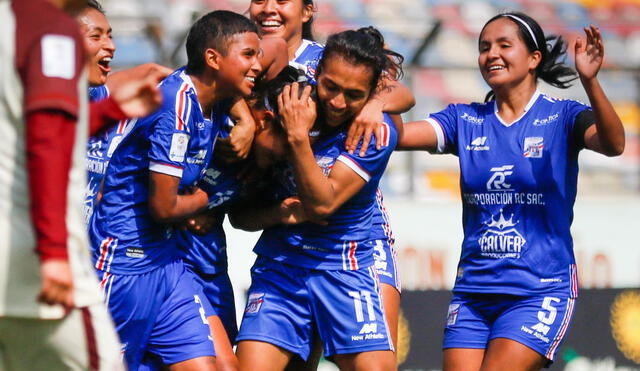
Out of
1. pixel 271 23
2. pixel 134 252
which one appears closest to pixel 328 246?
pixel 134 252

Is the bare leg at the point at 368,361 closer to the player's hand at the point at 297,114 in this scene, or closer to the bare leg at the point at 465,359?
the bare leg at the point at 465,359

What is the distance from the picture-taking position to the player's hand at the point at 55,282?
3.00 metres

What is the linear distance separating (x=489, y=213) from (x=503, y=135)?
0.43 meters

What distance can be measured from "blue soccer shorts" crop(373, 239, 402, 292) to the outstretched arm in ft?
3.78

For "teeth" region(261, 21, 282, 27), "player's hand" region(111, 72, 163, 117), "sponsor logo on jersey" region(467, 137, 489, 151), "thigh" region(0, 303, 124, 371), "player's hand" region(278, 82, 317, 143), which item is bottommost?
"thigh" region(0, 303, 124, 371)

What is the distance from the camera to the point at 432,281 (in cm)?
847

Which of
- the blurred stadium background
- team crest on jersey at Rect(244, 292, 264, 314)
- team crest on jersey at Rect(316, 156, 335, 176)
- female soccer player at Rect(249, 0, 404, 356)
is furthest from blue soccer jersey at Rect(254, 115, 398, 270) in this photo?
the blurred stadium background

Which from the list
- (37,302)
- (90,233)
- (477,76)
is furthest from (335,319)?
(477,76)

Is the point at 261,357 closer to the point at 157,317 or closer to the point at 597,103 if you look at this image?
the point at 157,317

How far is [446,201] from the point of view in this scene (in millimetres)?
8766

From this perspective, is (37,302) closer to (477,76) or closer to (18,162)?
(18,162)

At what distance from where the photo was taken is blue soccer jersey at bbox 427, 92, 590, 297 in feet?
17.4

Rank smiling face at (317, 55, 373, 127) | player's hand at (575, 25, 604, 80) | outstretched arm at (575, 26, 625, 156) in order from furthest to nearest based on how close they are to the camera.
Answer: player's hand at (575, 25, 604, 80) → outstretched arm at (575, 26, 625, 156) → smiling face at (317, 55, 373, 127)

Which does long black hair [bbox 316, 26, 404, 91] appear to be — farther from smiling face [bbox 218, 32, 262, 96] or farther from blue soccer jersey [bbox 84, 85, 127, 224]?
blue soccer jersey [bbox 84, 85, 127, 224]
